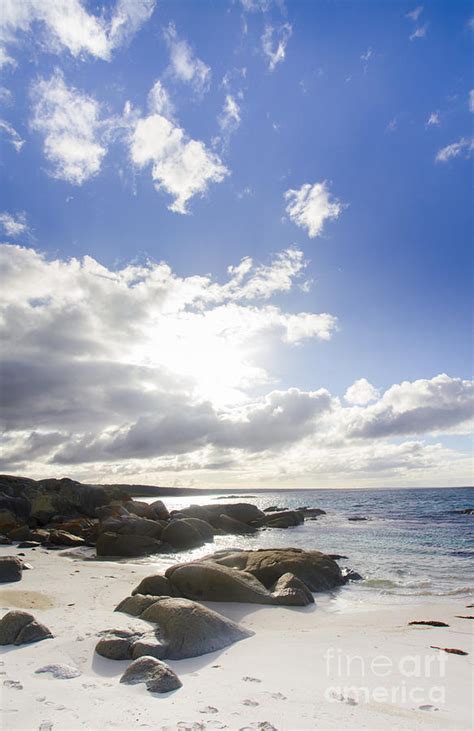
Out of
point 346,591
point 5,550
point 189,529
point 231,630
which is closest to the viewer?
point 231,630

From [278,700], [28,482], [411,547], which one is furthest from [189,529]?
[28,482]

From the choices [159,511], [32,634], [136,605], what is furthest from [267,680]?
[159,511]

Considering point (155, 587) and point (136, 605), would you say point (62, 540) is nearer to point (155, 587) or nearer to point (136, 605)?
point (155, 587)

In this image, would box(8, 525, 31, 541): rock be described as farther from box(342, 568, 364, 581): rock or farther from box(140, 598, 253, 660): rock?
box(140, 598, 253, 660): rock

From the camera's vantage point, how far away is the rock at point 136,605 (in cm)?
983

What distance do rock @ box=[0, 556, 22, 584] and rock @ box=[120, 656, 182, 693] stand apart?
385 inches

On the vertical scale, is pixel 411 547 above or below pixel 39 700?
below

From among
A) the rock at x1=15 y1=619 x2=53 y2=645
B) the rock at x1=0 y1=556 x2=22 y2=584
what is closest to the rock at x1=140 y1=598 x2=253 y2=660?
the rock at x1=15 y1=619 x2=53 y2=645

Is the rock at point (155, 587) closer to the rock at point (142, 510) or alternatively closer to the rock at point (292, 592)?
the rock at point (292, 592)

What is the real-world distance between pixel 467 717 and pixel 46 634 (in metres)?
6.55

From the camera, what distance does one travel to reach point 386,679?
6652mm

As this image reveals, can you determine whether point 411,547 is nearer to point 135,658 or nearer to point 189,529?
point 189,529

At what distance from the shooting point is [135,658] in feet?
22.7

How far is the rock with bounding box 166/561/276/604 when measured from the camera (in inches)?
476
